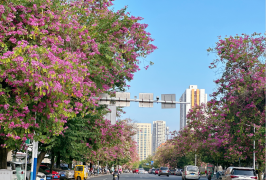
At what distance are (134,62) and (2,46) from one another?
932 cm

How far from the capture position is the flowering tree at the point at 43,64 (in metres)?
12.5

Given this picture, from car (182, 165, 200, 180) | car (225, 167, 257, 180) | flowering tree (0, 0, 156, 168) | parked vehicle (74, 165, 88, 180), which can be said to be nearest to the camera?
flowering tree (0, 0, 156, 168)

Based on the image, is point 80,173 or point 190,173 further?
point 190,173

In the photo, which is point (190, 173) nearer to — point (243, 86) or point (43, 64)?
point (243, 86)

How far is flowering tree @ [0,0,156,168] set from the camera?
12.5m

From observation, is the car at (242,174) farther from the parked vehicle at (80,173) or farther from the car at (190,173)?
the parked vehicle at (80,173)

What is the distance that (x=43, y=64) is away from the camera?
12.8m

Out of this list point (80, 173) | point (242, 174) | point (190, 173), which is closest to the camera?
Answer: point (242, 174)

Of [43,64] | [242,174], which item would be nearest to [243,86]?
[242,174]

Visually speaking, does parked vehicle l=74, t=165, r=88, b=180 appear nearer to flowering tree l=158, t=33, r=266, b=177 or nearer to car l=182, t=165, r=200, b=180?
car l=182, t=165, r=200, b=180

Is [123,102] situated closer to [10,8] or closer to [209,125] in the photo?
[10,8]

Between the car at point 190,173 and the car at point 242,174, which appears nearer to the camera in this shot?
the car at point 242,174

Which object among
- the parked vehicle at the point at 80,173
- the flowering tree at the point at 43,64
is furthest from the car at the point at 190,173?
the flowering tree at the point at 43,64

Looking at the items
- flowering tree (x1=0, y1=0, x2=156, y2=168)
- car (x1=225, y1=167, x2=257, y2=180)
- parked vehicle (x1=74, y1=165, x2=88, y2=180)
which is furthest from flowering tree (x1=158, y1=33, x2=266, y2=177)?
parked vehicle (x1=74, y1=165, x2=88, y2=180)
